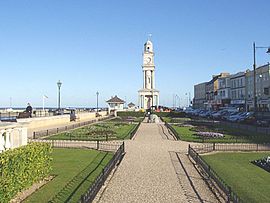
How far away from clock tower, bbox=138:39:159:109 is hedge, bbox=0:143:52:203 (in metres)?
85.5

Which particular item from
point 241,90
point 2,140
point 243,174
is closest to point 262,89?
point 241,90

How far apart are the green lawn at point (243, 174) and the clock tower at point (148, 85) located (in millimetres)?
77864

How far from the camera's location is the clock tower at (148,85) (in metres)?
100

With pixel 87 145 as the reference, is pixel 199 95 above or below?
above

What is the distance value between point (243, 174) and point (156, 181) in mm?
3978

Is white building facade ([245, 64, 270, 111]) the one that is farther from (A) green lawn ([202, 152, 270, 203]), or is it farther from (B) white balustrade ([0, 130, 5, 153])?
(B) white balustrade ([0, 130, 5, 153])

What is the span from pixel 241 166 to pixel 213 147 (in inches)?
230

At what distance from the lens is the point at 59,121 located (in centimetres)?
5128

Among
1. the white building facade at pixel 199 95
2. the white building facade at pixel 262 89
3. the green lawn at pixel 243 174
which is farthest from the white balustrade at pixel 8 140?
the white building facade at pixel 199 95

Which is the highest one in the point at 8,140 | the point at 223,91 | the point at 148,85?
the point at 148,85

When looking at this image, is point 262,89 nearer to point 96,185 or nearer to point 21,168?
point 96,185

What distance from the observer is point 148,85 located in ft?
335

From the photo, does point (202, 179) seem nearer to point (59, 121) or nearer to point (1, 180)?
point (1, 180)

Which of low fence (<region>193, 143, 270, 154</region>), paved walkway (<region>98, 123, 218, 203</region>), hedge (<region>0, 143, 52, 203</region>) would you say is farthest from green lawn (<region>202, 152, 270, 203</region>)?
hedge (<region>0, 143, 52, 203</region>)
